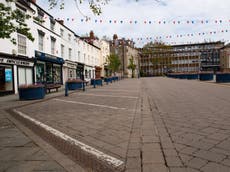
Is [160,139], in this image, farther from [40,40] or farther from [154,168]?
[40,40]

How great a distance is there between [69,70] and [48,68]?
6533 mm

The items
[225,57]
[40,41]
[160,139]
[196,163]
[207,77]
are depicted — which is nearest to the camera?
[196,163]

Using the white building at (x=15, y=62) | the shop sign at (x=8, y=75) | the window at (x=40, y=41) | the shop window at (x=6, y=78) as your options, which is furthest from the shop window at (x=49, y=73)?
the shop sign at (x=8, y=75)

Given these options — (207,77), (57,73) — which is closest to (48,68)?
(57,73)

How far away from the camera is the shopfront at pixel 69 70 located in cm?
2814

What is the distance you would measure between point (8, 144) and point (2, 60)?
12.7 m

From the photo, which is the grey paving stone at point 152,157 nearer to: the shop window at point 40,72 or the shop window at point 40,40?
the shop window at point 40,72

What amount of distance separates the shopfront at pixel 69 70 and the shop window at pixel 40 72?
232 inches

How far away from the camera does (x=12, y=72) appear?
52.6 ft

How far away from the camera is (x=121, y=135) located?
13.8ft

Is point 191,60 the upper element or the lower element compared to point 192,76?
upper

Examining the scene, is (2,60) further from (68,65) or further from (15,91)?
(68,65)

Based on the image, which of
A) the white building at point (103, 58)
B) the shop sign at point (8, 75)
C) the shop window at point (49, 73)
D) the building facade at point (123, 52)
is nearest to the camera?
the shop sign at point (8, 75)

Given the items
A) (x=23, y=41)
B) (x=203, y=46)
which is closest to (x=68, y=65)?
(x=23, y=41)
